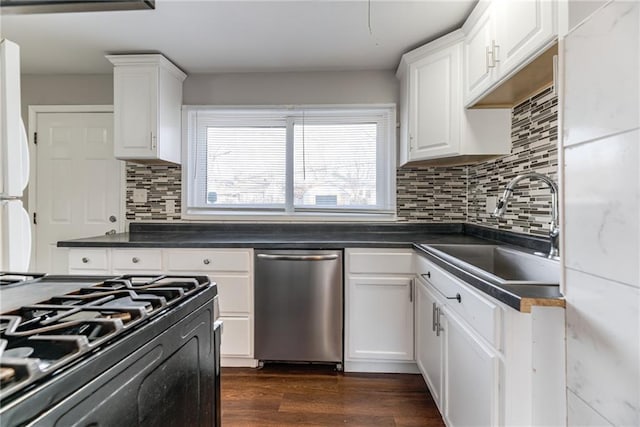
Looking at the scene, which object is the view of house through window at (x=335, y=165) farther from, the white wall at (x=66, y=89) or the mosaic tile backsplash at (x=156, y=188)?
the white wall at (x=66, y=89)

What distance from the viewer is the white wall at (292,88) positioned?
8.79ft

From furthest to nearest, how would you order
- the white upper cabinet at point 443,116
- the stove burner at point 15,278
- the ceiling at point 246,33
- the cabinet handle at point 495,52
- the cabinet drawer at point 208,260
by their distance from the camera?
the cabinet drawer at point 208,260 < the white upper cabinet at point 443,116 < the ceiling at point 246,33 < the cabinet handle at point 495,52 < the stove burner at point 15,278

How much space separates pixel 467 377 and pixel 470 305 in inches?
10.9

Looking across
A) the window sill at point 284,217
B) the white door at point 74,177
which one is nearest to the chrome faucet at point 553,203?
the window sill at point 284,217

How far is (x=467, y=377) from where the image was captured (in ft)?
4.08

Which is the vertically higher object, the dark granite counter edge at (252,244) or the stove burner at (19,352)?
the stove burner at (19,352)

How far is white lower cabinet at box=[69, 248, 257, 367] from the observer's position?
2.16 metres

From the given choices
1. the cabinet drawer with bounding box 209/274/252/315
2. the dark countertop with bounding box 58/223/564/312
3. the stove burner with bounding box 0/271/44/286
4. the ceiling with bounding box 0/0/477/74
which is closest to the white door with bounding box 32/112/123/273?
the dark countertop with bounding box 58/223/564/312

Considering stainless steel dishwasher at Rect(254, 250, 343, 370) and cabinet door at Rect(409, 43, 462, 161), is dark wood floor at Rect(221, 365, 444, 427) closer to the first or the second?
stainless steel dishwasher at Rect(254, 250, 343, 370)

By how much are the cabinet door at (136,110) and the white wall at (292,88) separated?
381 mm

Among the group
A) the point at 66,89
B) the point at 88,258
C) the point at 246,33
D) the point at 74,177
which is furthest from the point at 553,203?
the point at 66,89

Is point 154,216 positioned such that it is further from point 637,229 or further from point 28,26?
point 637,229

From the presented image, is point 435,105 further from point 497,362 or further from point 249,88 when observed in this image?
point 497,362

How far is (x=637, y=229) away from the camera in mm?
672
